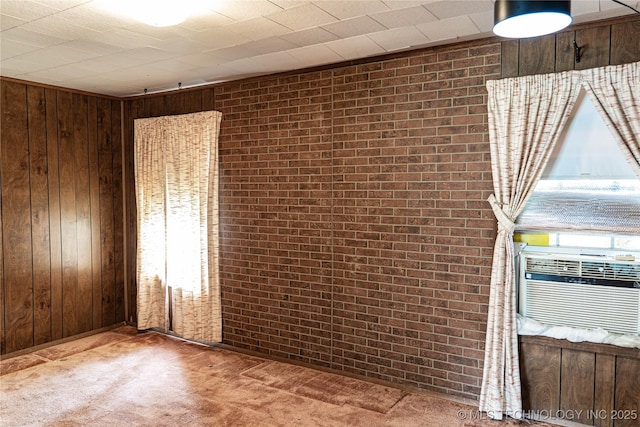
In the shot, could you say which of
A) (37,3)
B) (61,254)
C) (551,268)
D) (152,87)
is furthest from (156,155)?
(551,268)

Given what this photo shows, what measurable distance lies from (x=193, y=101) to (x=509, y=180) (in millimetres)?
3001

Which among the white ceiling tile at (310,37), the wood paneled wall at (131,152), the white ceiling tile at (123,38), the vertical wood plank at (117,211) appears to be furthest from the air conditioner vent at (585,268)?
the vertical wood plank at (117,211)

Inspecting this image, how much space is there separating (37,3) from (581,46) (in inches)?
120

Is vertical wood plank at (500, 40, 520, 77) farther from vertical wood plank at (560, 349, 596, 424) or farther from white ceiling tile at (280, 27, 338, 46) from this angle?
vertical wood plank at (560, 349, 596, 424)

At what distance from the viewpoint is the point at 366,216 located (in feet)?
12.0

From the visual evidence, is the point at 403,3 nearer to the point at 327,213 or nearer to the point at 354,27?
the point at 354,27

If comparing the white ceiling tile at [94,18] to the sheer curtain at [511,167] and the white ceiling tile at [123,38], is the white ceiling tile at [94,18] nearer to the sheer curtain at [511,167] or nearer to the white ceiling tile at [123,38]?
the white ceiling tile at [123,38]

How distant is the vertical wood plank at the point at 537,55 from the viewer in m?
2.97

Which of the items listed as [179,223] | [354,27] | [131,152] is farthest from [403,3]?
[131,152]

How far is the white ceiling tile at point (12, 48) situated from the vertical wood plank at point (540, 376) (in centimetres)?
383

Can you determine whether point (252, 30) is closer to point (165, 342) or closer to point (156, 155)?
point (156, 155)

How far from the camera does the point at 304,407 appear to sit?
10.6ft

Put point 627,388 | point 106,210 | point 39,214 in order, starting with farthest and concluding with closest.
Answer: point 106,210
point 39,214
point 627,388

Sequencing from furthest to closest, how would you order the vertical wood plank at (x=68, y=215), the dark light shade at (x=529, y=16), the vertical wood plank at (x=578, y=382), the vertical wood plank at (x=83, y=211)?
the vertical wood plank at (x=83, y=211), the vertical wood plank at (x=68, y=215), the vertical wood plank at (x=578, y=382), the dark light shade at (x=529, y=16)
